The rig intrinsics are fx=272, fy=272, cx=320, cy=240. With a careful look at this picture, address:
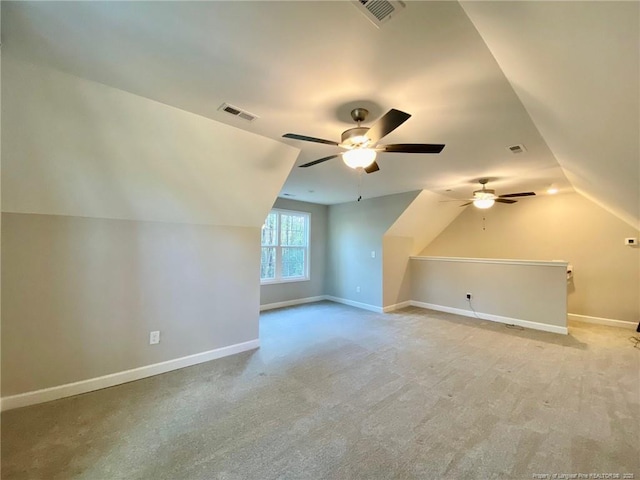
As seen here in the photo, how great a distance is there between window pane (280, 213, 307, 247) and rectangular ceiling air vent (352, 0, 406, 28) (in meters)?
4.98

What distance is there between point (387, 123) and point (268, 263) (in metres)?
4.54

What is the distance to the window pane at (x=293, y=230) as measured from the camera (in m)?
6.18

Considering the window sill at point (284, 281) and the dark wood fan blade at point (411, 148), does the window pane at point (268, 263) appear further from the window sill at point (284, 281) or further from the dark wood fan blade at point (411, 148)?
the dark wood fan blade at point (411, 148)

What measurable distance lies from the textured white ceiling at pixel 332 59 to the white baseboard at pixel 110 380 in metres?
2.62

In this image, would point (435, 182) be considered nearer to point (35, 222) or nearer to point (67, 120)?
point (67, 120)

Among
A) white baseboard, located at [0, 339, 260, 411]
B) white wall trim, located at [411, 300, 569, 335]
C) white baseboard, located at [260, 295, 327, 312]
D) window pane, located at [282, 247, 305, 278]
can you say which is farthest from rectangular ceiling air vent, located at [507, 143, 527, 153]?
white baseboard, located at [260, 295, 327, 312]

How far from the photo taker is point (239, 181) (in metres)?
3.10

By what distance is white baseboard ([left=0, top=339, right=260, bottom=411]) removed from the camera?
231 cm

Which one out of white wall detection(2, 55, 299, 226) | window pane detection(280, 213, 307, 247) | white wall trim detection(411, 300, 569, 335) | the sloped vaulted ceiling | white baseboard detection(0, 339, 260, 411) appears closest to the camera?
the sloped vaulted ceiling

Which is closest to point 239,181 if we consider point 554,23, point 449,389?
point 554,23

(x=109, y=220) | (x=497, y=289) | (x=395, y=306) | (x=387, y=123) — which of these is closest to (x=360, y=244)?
(x=395, y=306)

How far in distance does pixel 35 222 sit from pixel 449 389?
4089mm

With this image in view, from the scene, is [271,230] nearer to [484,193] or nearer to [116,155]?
[116,155]

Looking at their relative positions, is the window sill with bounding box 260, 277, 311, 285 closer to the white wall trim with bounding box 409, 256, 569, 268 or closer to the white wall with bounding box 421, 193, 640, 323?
the white wall trim with bounding box 409, 256, 569, 268
